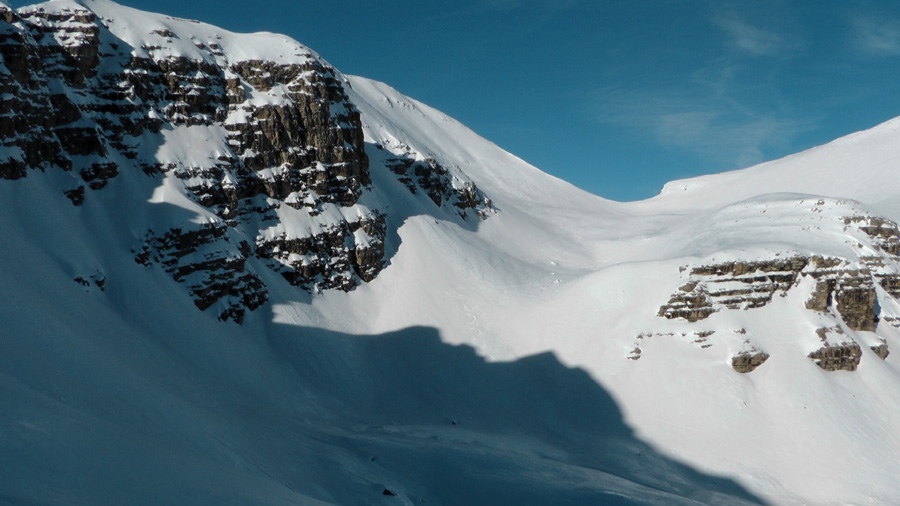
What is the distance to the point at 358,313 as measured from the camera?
48219mm

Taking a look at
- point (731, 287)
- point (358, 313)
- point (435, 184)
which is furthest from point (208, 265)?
point (731, 287)

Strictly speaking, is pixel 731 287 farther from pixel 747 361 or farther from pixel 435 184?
pixel 435 184

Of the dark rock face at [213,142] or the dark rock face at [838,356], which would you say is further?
the dark rock face at [838,356]

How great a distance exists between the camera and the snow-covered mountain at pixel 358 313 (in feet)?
90.2

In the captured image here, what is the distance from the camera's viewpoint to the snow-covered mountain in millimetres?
27500

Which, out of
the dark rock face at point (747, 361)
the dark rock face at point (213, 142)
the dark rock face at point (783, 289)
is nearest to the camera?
the dark rock face at point (213, 142)

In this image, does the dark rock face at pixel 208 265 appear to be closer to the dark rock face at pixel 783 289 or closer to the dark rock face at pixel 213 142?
the dark rock face at pixel 213 142

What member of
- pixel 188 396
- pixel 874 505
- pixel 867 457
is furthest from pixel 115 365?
pixel 867 457

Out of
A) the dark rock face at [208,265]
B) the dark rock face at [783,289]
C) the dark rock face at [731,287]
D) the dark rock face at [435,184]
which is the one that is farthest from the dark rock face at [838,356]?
the dark rock face at [208,265]

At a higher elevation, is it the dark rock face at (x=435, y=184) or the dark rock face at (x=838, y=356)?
the dark rock face at (x=435, y=184)

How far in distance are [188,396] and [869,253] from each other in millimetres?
56826

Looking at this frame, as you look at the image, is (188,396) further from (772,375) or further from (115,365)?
(772,375)

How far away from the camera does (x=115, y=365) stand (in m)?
24.1

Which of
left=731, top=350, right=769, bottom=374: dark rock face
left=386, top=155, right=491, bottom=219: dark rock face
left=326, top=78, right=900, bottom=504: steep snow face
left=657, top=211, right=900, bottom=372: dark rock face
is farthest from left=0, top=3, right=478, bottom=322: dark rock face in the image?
left=731, top=350, right=769, bottom=374: dark rock face
